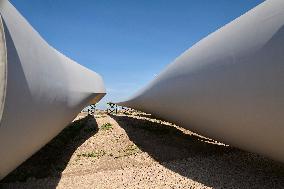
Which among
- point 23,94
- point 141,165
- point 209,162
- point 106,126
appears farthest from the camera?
point 106,126

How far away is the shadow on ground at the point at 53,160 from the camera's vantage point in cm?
619

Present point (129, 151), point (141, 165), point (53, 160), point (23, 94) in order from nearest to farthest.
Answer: point (23, 94) < point (141, 165) < point (53, 160) < point (129, 151)

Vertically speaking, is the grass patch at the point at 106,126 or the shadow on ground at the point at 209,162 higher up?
the grass patch at the point at 106,126

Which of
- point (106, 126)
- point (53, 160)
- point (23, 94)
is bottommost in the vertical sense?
point (53, 160)

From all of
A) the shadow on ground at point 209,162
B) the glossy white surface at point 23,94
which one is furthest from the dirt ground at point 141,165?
the glossy white surface at point 23,94

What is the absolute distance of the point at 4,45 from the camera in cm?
377

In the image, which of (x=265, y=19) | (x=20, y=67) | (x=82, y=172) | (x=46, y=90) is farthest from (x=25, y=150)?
(x=265, y=19)

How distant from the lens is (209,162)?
6.84 metres

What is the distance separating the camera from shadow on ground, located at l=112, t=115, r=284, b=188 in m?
5.59

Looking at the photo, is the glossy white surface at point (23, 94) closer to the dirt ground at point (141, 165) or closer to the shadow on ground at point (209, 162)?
the dirt ground at point (141, 165)

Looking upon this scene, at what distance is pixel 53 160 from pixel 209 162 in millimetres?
3721

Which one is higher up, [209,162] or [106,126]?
[106,126]

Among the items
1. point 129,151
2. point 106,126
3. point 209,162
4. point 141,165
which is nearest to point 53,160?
point 129,151

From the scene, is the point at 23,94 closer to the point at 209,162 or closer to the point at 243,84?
the point at 243,84
